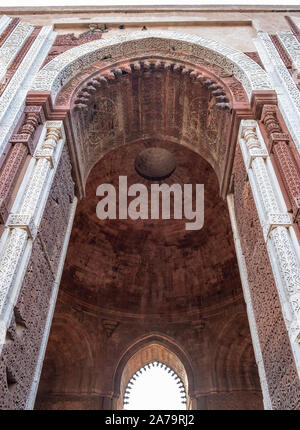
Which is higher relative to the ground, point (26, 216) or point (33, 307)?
point (26, 216)

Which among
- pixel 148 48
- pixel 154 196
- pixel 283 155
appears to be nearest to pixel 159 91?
pixel 148 48

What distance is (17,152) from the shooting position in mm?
4520

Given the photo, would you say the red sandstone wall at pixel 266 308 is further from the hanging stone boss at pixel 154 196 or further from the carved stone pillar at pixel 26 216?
the hanging stone boss at pixel 154 196

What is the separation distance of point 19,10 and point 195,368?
872 centimetres

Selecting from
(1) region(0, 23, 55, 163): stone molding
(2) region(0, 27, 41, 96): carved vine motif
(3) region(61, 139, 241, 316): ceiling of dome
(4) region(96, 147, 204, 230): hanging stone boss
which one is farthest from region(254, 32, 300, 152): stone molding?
(4) region(96, 147, 204, 230): hanging stone boss

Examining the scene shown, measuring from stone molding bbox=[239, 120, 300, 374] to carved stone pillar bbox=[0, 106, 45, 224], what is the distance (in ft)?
8.98

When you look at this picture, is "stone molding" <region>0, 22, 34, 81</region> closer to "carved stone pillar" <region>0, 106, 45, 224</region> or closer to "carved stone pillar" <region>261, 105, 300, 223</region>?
"carved stone pillar" <region>0, 106, 45, 224</region>

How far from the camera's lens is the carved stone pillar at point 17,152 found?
4.01 metres

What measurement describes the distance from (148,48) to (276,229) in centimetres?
440

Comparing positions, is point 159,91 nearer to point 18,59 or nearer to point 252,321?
point 18,59

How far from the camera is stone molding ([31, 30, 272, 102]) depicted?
18.6ft
